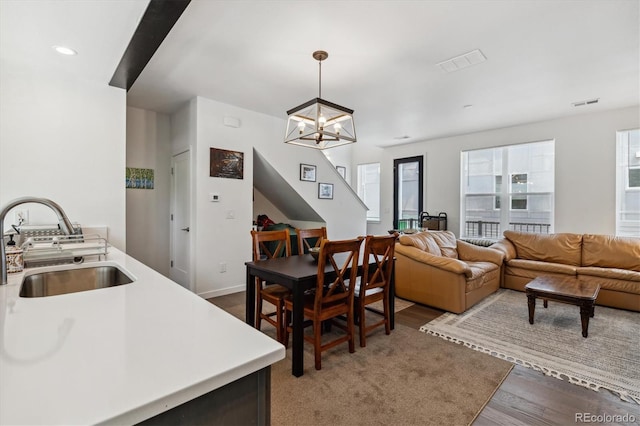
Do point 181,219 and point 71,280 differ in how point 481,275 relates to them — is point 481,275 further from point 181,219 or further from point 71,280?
point 181,219

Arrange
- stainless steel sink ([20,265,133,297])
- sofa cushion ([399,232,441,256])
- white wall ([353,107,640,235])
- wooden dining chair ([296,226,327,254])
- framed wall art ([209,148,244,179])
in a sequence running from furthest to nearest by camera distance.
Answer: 1. white wall ([353,107,640,235])
2. framed wall art ([209,148,244,179])
3. sofa cushion ([399,232,441,256])
4. wooden dining chair ([296,226,327,254])
5. stainless steel sink ([20,265,133,297])

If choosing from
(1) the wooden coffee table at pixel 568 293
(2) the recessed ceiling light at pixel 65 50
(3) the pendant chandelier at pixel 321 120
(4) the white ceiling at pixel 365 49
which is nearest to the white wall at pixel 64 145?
(4) the white ceiling at pixel 365 49

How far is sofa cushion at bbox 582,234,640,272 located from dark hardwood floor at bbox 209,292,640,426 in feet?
9.21

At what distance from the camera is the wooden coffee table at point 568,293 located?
2822 millimetres

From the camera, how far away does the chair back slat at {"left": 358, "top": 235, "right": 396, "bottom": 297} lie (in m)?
2.64

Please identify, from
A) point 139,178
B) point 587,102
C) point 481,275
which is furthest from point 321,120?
point 587,102

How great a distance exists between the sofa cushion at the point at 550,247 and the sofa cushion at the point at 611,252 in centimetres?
9

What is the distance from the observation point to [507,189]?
565 centimetres

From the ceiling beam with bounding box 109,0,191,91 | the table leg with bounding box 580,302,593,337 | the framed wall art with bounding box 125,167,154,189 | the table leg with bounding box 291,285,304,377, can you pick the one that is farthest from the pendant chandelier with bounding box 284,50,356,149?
the framed wall art with bounding box 125,167,154,189

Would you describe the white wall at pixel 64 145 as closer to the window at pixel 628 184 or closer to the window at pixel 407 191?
the window at pixel 407 191

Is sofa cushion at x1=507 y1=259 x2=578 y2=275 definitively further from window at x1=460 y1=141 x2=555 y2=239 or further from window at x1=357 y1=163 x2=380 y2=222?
window at x1=357 y1=163 x2=380 y2=222

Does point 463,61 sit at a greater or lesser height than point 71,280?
greater

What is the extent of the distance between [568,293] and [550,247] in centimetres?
190

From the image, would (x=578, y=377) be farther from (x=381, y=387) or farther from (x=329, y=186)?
(x=329, y=186)
